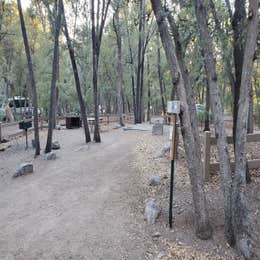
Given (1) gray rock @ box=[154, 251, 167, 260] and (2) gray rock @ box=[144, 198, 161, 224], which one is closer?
(1) gray rock @ box=[154, 251, 167, 260]

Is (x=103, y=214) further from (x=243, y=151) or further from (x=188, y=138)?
(x=243, y=151)

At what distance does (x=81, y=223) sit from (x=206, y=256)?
6.38 feet

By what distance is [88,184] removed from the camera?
6066mm

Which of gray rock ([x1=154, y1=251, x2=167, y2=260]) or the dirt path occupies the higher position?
the dirt path

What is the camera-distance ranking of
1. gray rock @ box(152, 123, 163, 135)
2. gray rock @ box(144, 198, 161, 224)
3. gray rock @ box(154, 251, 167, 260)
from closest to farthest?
gray rock @ box(154, 251, 167, 260)
gray rock @ box(144, 198, 161, 224)
gray rock @ box(152, 123, 163, 135)

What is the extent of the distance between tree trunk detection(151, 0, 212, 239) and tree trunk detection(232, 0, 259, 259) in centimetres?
42

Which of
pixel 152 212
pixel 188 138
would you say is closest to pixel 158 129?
Answer: pixel 152 212

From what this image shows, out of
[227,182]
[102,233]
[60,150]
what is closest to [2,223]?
[102,233]

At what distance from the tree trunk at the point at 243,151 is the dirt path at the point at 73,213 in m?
1.26

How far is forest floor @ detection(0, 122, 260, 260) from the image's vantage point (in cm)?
347

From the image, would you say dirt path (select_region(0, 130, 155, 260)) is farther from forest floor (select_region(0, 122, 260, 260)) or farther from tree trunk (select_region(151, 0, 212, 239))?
tree trunk (select_region(151, 0, 212, 239))

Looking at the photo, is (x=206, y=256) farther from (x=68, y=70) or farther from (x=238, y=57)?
(x=68, y=70)

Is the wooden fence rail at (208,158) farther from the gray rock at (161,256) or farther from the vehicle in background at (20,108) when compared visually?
the vehicle in background at (20,108)

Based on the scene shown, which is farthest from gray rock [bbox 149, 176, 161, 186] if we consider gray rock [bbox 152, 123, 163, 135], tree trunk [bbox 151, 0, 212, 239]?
gray rock [bbox 152, 123, 163, 135]
